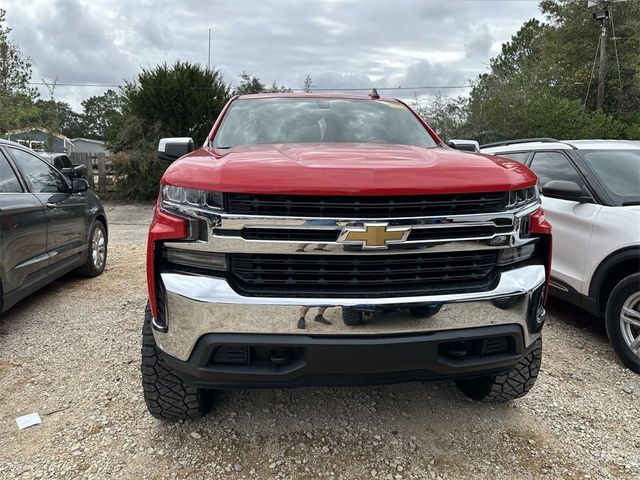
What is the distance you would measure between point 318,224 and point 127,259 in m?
5.44

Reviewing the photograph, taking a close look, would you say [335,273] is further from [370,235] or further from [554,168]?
[554,168]

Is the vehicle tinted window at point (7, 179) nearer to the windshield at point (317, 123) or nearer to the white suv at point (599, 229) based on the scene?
the windshield at point (317, 123)

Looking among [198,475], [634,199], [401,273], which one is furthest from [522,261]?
[634,199]

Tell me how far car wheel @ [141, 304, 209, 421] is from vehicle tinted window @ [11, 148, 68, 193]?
2673 millimetres

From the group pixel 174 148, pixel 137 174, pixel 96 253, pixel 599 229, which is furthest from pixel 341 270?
pixel 137 174

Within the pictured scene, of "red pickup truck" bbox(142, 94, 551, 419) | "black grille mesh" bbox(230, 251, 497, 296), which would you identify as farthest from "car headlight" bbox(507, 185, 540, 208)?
"black grille mesh" bbox(230, 251, 497, 296)

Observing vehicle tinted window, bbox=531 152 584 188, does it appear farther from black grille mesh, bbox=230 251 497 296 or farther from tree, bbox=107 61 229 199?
tree, bbox=107 61 229 199

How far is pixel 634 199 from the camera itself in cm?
373

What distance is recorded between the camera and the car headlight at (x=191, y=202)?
1942mm

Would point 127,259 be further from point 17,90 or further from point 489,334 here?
point 17,90

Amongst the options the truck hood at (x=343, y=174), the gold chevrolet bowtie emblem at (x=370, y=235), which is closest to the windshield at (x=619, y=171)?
the truck hood at (x=343, y=174)

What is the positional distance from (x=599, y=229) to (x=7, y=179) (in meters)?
4.88

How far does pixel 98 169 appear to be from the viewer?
13664 millimetres

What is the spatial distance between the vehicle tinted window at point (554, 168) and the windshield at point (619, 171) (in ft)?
0.49
